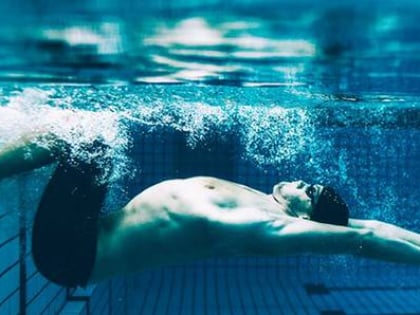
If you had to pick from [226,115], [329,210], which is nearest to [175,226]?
[329,210]

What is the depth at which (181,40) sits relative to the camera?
4246mm

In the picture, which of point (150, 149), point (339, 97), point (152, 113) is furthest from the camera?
point (150, 149)

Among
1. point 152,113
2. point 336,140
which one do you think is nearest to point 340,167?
point 336,140

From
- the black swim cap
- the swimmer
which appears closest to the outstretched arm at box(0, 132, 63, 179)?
the swimmer

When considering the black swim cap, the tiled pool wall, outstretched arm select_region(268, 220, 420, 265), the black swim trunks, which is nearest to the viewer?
outstretched arm select_region(268, 220, 420, 265)

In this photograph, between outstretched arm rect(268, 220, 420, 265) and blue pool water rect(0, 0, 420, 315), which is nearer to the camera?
outstretched arm rect(268, 220, 420, 265)

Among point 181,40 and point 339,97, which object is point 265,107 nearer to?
point 339,97

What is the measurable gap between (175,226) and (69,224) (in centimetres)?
88

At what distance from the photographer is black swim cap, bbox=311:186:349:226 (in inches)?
163

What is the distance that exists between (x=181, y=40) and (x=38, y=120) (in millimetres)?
3019

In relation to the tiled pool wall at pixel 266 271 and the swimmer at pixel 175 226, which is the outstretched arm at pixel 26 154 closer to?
the swimmer at pixel 175 226

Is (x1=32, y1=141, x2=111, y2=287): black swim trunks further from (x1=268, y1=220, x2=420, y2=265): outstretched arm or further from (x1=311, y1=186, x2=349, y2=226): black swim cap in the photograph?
(x1=311, y1=186, x2=349, y2=226): black swim cap

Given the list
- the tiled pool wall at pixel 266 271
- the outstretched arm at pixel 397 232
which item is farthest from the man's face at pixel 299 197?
the tiled pool wall at pixel 266 271

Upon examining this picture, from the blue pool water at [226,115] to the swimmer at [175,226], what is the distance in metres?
0.47
